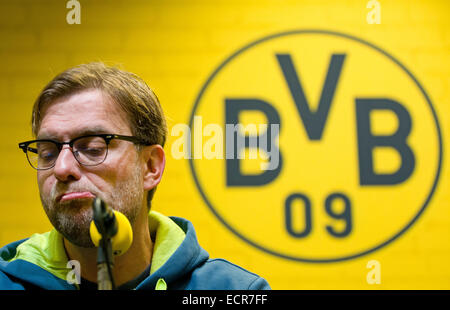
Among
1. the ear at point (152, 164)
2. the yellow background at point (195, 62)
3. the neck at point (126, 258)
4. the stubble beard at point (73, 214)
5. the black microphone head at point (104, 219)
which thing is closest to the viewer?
the black microphone head at point (104, 219)

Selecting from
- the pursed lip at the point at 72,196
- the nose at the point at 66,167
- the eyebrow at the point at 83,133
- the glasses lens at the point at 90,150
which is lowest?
the pursed lip at the point at 72,196

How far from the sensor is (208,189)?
222 centimetres

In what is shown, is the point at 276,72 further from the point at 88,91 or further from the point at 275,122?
the point at 88,91

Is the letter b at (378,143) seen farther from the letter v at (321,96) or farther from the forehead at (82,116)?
the forehead at (82,116)

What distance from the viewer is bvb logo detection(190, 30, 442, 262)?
2207mm

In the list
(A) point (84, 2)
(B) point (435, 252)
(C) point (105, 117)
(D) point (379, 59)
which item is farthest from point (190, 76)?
(B) point (435, 252)

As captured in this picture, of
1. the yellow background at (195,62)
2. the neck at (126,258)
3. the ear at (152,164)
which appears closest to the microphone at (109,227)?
the neck at (126,258)

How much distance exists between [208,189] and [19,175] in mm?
815

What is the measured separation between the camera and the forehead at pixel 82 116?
1270mm

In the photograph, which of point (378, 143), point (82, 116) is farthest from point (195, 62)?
point (82, 116)

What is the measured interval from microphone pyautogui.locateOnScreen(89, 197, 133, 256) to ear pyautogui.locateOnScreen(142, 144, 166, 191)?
0.55 metres

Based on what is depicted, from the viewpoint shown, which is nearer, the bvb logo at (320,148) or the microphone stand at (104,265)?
the microphone stand at (104,265)

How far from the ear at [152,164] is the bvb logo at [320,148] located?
74 cm

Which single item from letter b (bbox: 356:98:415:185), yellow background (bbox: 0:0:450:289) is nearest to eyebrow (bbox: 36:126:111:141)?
yellow background (bbox: 0:0:450:289)
